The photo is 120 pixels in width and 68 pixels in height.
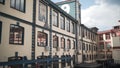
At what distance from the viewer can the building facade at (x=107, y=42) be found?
150 feet

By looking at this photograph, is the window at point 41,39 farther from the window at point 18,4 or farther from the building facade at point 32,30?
the window at point 18,4

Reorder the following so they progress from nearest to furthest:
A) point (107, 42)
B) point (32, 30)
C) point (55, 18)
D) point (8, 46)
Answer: point (8, 46) → point (32, 30) → point (55, 18) → point (107, 42)

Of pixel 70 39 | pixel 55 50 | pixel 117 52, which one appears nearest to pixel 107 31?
pixel 117 52

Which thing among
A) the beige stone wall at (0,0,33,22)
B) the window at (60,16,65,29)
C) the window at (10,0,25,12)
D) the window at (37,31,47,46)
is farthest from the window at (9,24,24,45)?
the window at (60,16,65,29)

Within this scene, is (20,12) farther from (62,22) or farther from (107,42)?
(107,42)

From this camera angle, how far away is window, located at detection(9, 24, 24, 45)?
1283 centimetres

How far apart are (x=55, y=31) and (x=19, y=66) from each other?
8638 millimetres

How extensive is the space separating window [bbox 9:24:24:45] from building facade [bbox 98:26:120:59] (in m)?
36.0

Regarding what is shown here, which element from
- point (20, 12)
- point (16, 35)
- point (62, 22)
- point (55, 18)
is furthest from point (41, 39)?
point (62, 22)

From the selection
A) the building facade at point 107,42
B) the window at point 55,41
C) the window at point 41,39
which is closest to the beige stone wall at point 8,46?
the window at point 41,39

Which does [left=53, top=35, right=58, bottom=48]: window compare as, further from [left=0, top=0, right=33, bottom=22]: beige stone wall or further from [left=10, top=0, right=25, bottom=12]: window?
[left=10, top=0, right=25, bottom=12]: window

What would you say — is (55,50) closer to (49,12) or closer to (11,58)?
(49,12)

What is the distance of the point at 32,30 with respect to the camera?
1552cm

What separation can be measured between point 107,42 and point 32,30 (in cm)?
3624
